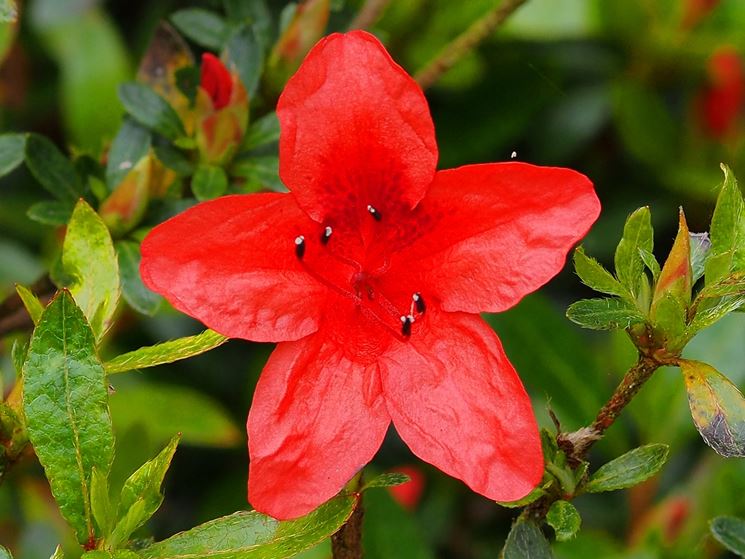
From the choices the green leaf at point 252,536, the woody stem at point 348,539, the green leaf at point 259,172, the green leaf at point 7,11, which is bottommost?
the woody stem at point 348,539

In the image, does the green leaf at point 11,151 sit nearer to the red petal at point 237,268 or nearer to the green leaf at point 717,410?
the red petal at point 237,268

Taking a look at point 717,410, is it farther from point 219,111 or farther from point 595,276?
point 219,111

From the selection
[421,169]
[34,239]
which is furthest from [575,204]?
[34,239]

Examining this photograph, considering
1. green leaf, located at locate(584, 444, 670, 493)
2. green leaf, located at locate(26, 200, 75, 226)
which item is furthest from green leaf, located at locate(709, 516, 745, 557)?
green leaf, located at locate(26, 200, 75, 226)

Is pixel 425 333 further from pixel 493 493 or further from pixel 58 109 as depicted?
pixel 58 109

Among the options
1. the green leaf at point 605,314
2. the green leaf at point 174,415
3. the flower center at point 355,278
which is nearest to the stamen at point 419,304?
the flower center at point 355,278

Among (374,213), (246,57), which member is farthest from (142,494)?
(246,57)
